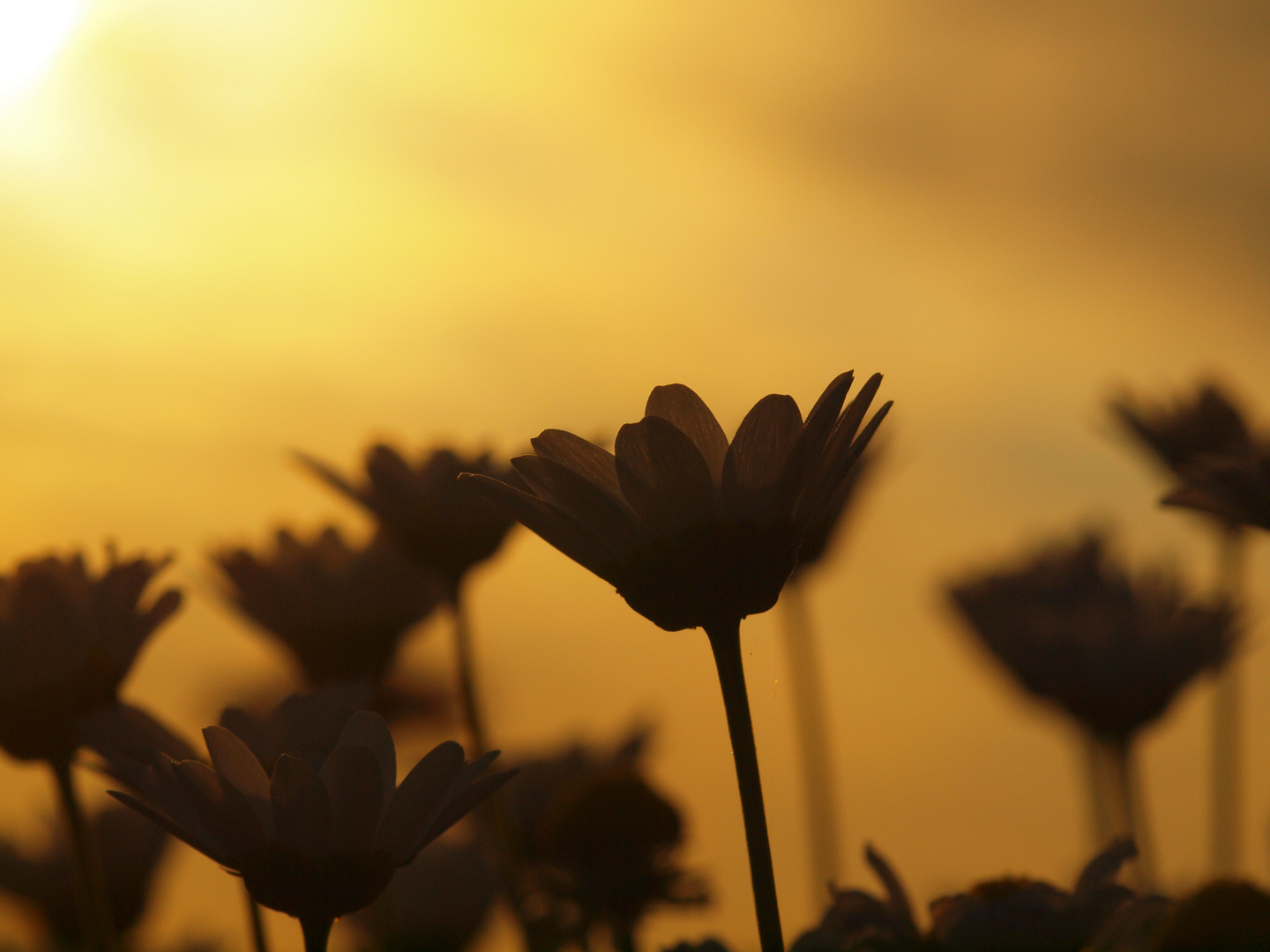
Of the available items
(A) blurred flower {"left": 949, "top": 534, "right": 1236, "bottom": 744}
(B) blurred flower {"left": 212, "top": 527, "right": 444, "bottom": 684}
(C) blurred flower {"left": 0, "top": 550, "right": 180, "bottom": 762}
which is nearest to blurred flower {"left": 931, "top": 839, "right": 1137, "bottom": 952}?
(C) blurred flower {"left": 0, "top": 550, "right": 180, "bottom": 762}

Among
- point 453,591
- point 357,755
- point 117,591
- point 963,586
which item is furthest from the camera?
point 963,586

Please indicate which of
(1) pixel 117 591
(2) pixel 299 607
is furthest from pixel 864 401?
(2) pixel 299 607

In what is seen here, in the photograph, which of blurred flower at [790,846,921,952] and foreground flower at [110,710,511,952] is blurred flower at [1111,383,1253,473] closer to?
blurred flower at [790,846,921,952]

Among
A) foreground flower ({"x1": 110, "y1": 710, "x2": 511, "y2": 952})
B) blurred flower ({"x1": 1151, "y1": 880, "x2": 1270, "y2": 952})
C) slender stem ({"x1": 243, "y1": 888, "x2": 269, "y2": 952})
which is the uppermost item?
foreground flower ({"x1": 110, "y1": 710, "x2": 511, "y2": 952})

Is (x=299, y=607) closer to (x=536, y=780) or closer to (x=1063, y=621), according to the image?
(x=536, y=780)

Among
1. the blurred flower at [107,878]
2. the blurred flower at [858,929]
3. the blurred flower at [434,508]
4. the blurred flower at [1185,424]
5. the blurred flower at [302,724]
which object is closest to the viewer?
the blurred flower at [858,929]

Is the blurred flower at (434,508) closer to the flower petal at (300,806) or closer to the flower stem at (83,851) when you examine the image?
the flower stem at (83,851)

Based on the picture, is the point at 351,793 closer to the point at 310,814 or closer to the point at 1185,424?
the point at 310,814

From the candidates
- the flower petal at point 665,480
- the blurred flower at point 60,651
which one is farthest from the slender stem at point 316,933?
the flower petal at point 665,480
